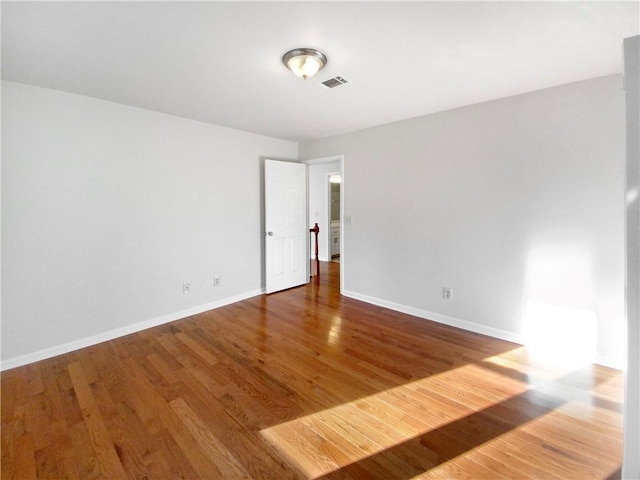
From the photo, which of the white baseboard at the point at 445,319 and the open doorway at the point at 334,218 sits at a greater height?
the open doorway at the point at 334,218

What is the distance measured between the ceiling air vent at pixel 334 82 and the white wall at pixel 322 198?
4.26m

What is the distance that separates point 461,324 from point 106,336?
3.76 meters

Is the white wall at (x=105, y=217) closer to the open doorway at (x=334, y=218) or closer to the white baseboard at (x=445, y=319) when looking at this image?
the white baseboard at (x=445, y=319)

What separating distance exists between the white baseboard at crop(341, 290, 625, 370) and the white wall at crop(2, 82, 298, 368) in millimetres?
2030

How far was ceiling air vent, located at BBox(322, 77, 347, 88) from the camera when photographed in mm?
2373

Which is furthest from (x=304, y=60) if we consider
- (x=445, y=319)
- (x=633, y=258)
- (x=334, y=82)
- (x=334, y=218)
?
(x=334, y=218)

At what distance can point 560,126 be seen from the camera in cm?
251

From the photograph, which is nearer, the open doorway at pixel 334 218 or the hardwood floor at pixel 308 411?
the hardwood floor at pixel 308 411

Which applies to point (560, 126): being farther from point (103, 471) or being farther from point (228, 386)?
point (103, 471)

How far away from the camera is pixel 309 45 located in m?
1.88

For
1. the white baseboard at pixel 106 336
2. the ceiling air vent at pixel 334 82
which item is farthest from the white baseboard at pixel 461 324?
the ceiling air vent at pixel 334 82

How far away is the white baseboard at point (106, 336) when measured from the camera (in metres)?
2.45

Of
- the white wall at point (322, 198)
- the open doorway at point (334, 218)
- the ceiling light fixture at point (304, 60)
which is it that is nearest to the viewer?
the ceiling light fixture at point (304, 60)

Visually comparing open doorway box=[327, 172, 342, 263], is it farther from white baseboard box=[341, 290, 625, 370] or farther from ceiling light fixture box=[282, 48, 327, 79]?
ceiling light fixture box=[282, 48, 327, 79]
